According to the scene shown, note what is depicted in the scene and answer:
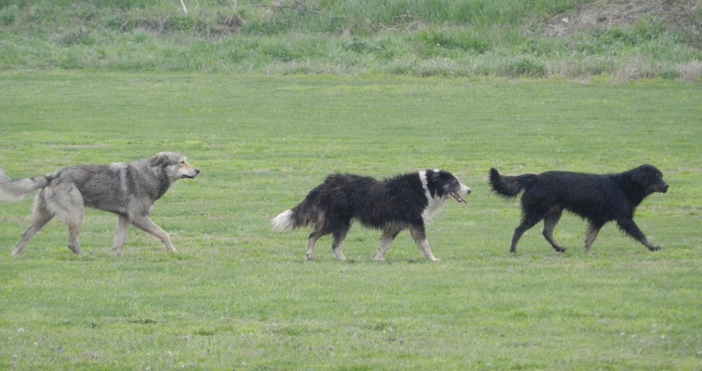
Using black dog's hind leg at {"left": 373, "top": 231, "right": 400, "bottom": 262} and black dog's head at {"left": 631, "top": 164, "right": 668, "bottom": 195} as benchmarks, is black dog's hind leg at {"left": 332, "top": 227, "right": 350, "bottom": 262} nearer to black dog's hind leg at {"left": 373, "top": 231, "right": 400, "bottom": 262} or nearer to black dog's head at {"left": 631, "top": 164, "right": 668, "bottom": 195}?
black dog's hind leg at {"left": 373, "top": 231, "right": 400, "bottom": 262}

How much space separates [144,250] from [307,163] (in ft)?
35.2

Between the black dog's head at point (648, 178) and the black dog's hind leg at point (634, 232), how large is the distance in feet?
2.07

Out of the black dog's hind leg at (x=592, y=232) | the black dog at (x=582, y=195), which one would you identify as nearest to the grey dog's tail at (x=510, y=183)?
the black dog at (x=582, y=195)

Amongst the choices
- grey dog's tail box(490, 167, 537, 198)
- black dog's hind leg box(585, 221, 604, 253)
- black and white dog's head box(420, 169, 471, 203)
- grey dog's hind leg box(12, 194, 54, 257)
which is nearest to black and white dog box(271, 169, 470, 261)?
black and white dog's head box(420, 169, 471, 203)

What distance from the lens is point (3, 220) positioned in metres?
19.4

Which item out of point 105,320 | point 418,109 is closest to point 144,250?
point 105,320

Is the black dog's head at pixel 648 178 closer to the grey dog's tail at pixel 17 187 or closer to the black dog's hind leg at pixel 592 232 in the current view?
the black dog's hind leg at pixel 592 232

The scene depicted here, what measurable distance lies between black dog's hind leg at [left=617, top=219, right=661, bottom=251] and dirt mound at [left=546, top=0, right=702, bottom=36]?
1207 inches

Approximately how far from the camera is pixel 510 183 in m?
16.2

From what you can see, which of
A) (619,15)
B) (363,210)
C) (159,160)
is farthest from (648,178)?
(619,15)

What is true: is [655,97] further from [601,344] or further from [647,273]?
[601,344]

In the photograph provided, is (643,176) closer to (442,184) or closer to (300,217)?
(442,184)

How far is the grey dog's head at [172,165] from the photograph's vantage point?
1608 cm

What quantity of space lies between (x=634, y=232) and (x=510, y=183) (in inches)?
77.0
